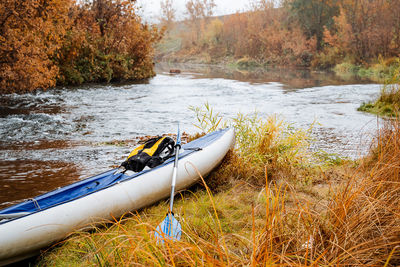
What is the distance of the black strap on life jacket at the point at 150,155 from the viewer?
3.43m

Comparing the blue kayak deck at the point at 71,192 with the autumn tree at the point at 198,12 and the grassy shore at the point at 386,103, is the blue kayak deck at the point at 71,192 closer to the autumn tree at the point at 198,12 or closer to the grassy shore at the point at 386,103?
the grassy shore at the point at 386,103

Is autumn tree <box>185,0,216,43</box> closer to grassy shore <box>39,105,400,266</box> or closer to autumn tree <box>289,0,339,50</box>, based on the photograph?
autumn tree <box>289,0,339,50</box>

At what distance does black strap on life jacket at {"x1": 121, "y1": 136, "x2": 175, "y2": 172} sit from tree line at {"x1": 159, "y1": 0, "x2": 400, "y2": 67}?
58.0 ft

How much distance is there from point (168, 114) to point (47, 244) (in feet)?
20.4

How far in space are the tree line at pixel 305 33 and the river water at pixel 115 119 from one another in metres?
8.10

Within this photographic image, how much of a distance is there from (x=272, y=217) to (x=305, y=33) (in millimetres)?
27495

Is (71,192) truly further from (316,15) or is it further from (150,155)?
(316,15)

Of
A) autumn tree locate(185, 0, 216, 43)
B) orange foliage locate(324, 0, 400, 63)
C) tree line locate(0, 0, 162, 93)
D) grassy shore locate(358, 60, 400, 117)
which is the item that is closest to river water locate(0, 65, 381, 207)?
grassy shore locate(358, 60, 400, 117)

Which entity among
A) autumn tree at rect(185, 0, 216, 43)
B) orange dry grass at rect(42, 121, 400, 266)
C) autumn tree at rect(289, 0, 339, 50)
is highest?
autumn tree at rect(185, 0, 216, 43)

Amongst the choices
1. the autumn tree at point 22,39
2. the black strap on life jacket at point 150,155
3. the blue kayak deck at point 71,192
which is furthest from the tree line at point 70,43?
the blue kayak deck at point 71,192

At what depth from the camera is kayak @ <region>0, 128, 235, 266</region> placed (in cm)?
233

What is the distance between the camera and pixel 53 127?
268 inches

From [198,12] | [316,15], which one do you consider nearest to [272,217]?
[316,15]

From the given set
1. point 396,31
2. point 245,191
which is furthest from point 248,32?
point 245,191
